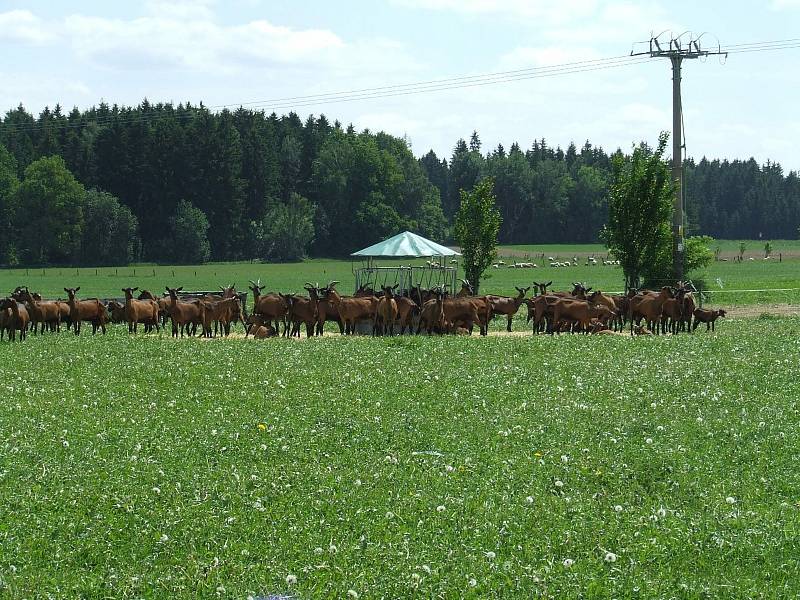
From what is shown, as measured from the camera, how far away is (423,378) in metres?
19.8

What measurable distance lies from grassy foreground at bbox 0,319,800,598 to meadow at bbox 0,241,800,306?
35.4m

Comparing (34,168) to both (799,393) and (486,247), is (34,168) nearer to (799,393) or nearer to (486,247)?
(486,247)

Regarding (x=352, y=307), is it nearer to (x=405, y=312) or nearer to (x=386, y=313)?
(x=386, y=313)

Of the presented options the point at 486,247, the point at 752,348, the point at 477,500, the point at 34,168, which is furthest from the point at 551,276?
the point at 477,500

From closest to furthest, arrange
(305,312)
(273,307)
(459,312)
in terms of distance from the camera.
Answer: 1. (459,312)
2. (305,312)
3. (273,307)

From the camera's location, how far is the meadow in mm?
66000

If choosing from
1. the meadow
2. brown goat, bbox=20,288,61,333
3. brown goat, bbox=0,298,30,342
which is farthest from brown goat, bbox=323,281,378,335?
the meadow

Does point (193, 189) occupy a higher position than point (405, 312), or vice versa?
point (193, 189)

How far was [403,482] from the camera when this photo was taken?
40.3 feet

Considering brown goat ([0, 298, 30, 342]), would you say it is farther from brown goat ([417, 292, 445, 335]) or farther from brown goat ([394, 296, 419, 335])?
brown goat ([417, 292, 445, 335])

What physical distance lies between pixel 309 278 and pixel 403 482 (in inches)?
3191

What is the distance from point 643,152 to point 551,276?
4777cm

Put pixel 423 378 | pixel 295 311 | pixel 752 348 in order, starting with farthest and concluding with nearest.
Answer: pixel 295 311
pixel 752 348
pixel 423 378

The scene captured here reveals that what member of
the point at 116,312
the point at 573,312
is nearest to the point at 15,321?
the point at 116,312
